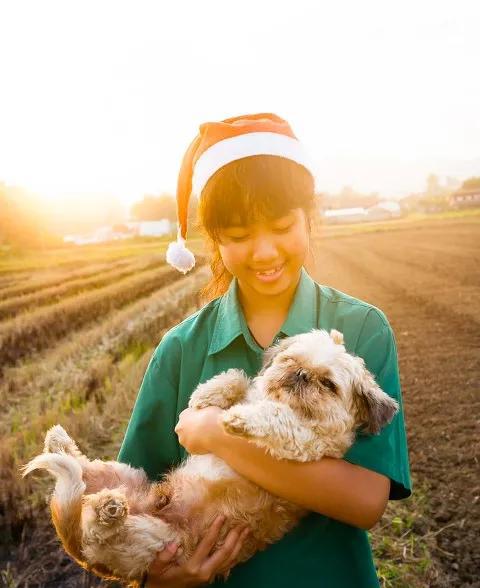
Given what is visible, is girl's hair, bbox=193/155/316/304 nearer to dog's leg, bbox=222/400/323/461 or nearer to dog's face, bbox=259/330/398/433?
dog's face, bbox=259/330/398/433

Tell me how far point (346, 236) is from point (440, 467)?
2633 cm

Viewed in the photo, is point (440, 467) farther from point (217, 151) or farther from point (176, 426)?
point (217, 151)

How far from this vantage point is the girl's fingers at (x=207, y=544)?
2.21 meters

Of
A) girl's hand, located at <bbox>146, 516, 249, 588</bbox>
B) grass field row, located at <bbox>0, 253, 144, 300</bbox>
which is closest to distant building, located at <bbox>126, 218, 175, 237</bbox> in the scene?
grass field row, located at <bbox>0, 253, 144, 300</bbox>

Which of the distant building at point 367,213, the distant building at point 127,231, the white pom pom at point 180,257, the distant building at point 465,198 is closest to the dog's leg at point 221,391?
the white pom pom at point 180,257

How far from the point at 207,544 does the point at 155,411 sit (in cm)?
64

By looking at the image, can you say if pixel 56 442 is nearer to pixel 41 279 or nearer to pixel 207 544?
pixel 207 544

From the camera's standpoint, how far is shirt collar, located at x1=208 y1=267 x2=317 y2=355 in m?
2.53

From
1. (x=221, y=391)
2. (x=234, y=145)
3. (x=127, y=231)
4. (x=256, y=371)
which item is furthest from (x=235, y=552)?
(x=127, y=231)


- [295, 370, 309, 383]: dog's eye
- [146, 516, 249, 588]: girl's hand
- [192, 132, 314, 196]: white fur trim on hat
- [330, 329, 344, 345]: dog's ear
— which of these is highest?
[192, 132, 314, 196]: white fur trim on hat

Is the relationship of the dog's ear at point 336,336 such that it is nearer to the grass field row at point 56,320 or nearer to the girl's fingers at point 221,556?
the girl's fingers at point 221,556

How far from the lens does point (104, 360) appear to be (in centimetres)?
813

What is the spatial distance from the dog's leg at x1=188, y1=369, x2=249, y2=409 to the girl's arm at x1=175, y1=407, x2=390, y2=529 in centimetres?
24

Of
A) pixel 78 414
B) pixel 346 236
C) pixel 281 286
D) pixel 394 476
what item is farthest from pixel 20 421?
pixel 346 236
